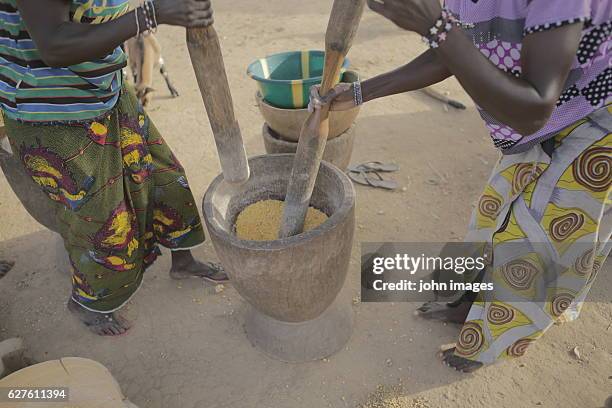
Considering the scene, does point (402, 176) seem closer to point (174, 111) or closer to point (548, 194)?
point (548, 194)

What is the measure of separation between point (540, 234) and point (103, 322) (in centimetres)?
215

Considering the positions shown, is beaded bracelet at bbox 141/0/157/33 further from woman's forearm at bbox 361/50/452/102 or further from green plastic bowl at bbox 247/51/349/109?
green plastic bowl at bbox 247/51/349/109

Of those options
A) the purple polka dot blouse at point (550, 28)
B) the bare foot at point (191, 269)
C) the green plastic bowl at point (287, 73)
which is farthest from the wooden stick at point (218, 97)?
the bare foot at point (191, 269)

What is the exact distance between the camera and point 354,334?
2.56 m

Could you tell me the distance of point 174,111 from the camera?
449 centimetres

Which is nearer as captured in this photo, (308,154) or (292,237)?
(292,237)

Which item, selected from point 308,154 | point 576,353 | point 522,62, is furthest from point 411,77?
point 576,353

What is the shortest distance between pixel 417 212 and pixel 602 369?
135 cm

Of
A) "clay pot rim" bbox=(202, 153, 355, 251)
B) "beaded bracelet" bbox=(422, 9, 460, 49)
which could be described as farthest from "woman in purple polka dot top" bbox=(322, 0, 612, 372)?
"clay pot rim" bbox=(202, 153, 355, 251)

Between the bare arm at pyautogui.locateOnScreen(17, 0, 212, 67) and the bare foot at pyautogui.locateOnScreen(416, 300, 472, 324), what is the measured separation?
180 centimetres

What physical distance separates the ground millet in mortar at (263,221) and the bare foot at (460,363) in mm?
907

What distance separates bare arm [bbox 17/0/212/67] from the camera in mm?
1586

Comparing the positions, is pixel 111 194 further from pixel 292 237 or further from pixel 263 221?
pixel 292 237

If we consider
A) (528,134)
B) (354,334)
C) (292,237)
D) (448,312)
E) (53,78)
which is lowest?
(354,334)
